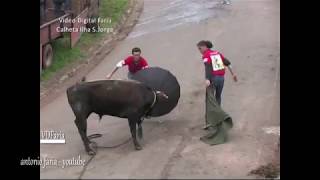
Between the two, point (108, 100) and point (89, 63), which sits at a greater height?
point (89, 63)

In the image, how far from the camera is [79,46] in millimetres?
15750

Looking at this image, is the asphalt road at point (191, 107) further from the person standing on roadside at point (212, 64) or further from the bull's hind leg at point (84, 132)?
the person standing on roadside at point (212, 64)

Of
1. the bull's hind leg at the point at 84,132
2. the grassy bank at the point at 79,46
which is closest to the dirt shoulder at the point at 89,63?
the grassy bank at the point at 79,46

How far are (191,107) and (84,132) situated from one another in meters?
2.84

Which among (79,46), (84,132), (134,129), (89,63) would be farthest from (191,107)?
(79,46)

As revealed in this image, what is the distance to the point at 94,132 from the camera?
35.6 ft

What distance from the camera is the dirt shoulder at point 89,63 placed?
1298cm

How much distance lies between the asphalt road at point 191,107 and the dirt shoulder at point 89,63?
228 millimetres

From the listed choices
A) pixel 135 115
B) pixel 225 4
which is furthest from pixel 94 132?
pixel 225 4

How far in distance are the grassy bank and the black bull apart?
381 cm

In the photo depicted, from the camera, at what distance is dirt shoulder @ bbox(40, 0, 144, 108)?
12984 millimetres

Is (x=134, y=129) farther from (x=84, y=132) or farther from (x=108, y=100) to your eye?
(x=84, y=132)
